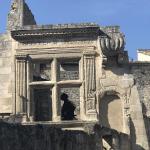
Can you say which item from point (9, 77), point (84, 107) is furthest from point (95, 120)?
point (9, 77)

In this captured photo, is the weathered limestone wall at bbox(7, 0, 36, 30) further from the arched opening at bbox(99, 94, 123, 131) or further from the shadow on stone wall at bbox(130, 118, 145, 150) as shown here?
the shadow on stone wall at bbox(130, 118, 145, 150)

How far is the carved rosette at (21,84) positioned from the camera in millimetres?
20141

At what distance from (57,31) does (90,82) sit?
6.71 ft

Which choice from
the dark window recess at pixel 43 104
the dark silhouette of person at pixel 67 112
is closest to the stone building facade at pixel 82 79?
the dark silhouette of person at pixel 67 112

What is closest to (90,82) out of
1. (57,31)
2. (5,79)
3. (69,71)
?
(57,31)

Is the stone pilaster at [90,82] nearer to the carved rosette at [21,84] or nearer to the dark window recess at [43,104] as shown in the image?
the carved rosette at [21,84]

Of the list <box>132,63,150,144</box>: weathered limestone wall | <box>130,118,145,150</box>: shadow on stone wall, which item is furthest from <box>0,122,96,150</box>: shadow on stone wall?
<box>132,63,150,144</box>: weathered limestone wall

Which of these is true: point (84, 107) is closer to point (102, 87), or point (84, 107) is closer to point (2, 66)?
point (102, 87)

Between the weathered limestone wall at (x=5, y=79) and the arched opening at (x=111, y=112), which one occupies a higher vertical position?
the weathered limestone wall at (x=5, y=79)

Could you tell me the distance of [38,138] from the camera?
1248 cm

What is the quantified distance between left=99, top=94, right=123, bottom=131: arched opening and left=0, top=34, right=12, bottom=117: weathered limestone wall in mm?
3094

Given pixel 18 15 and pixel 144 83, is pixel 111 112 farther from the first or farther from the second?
pixel 18 15

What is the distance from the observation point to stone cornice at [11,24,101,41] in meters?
20.4

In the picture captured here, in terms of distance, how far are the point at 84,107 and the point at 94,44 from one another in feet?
7.03
